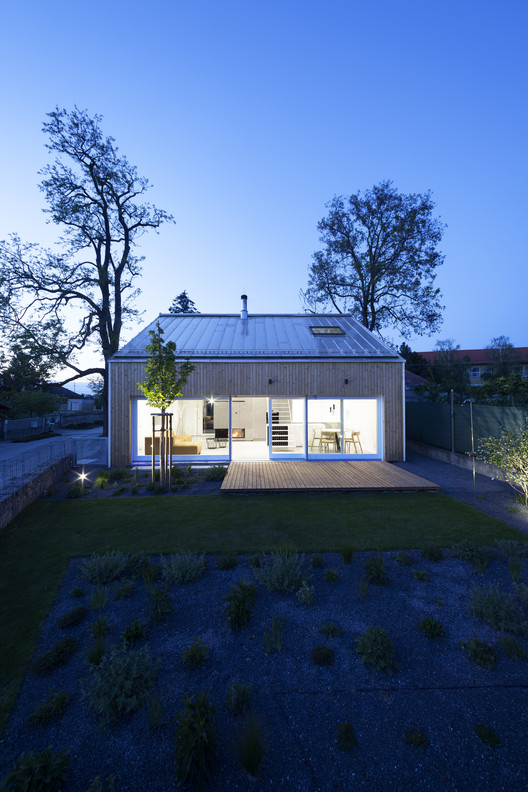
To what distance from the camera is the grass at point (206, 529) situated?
457 centimetres

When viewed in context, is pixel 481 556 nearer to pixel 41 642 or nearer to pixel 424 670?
pixel 424 670

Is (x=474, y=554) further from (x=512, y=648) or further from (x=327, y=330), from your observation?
(x=327, y=330)

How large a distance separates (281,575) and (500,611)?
238 cm

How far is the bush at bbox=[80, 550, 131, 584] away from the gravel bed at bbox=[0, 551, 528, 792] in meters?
0.30

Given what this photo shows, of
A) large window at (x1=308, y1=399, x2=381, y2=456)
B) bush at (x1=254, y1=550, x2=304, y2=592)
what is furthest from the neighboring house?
bush at (x1=254, y1=550, x2=304, y2=592)

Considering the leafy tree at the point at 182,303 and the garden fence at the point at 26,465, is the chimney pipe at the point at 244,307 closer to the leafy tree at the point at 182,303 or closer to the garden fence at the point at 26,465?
the garden fence at the point at 26,465

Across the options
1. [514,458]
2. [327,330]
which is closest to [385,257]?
[327,330]

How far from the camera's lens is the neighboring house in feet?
92.0

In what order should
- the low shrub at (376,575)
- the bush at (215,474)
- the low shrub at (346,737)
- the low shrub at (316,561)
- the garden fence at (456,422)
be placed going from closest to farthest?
the low shrub at (346,737) < the low shrub at (376,575) < the low shrub at (316,561) < the garden fence at (456,422) < the bush at (215,474)

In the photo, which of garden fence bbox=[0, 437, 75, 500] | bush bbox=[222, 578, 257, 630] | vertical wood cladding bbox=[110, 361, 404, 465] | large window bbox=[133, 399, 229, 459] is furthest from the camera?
large window bbox=[133, 399, 229, 459]

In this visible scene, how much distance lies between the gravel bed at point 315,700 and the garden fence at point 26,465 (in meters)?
4.39

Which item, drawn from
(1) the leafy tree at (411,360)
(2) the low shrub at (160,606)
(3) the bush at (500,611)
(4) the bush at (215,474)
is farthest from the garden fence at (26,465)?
(1) the leafy tree at (411,360)

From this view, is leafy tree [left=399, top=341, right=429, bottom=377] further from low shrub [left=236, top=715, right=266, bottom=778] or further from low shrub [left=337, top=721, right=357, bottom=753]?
low shrub [left=236, top=715, right=266, bottom=778]

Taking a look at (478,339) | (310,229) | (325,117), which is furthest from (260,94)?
(478,339)
